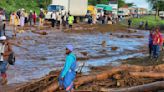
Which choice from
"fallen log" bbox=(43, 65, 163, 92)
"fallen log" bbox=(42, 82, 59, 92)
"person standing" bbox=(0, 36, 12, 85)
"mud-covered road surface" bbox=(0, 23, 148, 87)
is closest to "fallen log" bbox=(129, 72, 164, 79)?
"fallen log" bbox=(43, 65, 163, 92)

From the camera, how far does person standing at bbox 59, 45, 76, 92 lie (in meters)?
9.37

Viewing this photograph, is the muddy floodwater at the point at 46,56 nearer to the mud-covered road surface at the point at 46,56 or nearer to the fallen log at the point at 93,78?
the mud-covered road surface at the point at 46,56

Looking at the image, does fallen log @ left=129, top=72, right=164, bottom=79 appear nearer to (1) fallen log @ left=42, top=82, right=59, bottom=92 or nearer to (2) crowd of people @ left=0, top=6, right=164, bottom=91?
(1) fallen log @ left=42, top=82, right=59, bottom=92

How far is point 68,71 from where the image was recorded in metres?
9.42

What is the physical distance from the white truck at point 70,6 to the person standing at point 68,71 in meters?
35.1

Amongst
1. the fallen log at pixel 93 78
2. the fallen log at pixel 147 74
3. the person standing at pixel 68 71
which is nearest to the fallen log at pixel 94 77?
the fallen log at pixel 93 78

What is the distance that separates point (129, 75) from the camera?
37.7 feet

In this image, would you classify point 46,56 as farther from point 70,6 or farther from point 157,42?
point 70,6

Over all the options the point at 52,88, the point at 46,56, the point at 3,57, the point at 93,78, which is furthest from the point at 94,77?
the point at 46,56

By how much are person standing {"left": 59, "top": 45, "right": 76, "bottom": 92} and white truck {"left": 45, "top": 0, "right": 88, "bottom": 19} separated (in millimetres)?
35083

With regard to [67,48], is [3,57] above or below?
below

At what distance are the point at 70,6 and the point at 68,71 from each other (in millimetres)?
39209

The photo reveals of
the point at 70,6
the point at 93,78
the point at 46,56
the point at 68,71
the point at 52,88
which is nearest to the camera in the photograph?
the point at 68,71

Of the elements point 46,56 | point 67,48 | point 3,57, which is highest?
point 67,48
